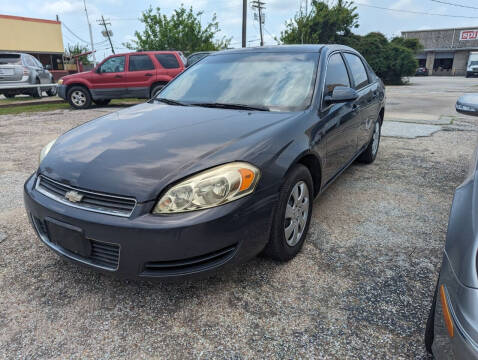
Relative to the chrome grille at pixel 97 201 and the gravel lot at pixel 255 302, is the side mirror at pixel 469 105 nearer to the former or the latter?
the gravel lot at pixel 255 302

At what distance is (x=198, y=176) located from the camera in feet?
5.98

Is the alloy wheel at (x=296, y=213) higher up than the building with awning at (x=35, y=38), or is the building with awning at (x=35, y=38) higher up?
the building with awning at (x=35, y=38)

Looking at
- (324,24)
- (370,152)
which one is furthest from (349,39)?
(370,152)

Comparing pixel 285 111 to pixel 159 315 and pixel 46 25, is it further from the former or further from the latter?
pixel 46 25

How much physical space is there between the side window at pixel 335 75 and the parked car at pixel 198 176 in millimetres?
42

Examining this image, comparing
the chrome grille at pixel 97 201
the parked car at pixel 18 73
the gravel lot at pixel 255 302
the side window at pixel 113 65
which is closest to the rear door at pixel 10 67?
the parked car at pixel 18 73

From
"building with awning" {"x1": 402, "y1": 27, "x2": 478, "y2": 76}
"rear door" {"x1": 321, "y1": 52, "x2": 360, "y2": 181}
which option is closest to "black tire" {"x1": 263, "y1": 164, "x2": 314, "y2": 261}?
"rear door" {"x1": 321, "y1": 52, "x2": 360, "y2": 181}

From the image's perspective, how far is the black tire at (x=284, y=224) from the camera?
6.92ft

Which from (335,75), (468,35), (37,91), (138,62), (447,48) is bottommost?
(37,91)

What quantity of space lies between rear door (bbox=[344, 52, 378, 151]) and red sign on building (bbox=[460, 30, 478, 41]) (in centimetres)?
5472

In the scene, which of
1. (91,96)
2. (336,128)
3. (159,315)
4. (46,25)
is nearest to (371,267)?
(336,128)

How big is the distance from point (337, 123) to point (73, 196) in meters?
2.12

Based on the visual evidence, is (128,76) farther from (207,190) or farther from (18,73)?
(207,190)

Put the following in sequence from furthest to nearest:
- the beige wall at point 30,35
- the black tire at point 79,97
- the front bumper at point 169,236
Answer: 1. the beige wall at point 30,35
2. the black tire at point 79,97
3. the front bumper at point 169,236
